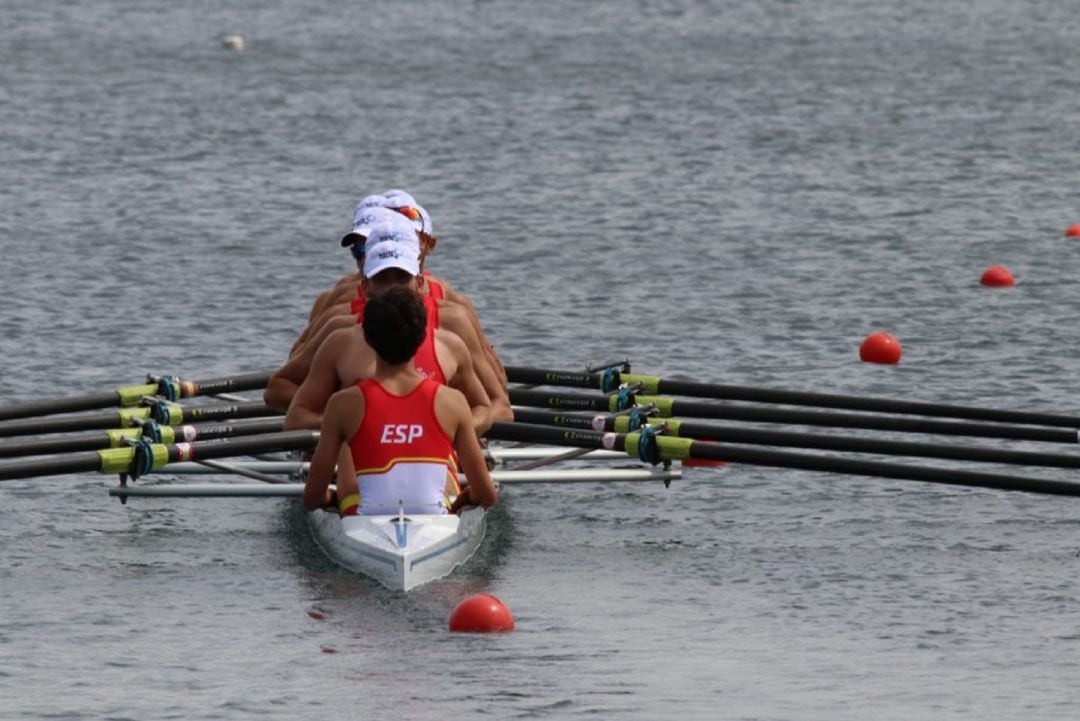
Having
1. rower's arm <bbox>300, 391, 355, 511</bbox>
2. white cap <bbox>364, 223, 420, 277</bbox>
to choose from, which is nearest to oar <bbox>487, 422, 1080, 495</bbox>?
white cap <bbox>364, 223, 420, 277</bbox>

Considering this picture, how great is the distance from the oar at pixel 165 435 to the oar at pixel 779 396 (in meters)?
2.24

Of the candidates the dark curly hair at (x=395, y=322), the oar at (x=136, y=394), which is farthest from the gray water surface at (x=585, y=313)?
the dark curly hair at (x=395, y=322)

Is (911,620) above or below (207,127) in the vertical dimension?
below

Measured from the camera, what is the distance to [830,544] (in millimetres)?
13312

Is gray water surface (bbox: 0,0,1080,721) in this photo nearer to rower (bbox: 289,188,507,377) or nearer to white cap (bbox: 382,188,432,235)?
rower (bbox: 289,188,507,377)

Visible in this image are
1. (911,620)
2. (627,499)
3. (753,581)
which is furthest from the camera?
(627,499)

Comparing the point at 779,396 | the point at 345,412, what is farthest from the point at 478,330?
the point at 779,396

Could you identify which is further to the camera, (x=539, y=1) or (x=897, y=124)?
(x=539, y=1)

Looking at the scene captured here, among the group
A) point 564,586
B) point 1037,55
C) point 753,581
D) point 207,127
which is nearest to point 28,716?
point 564,586

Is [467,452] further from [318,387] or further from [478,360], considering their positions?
[478,360]

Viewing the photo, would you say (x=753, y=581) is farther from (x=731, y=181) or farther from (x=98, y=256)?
(x=731, y=181)

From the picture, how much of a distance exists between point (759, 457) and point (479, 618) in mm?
2276

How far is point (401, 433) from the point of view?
11.9m

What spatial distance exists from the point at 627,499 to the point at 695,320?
5712 millimetres
